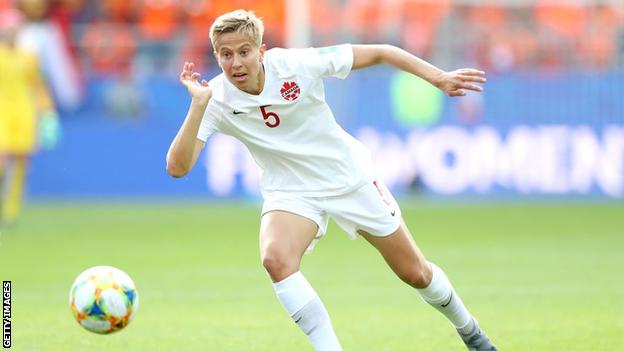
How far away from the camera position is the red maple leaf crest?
6.55 metres

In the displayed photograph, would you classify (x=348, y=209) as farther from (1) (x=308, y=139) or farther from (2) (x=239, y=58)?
(2) (x=239, y=58)

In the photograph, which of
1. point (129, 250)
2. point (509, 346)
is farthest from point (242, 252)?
point (509, 346)

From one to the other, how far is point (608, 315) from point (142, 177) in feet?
38.6

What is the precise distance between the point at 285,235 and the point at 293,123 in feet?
2.28

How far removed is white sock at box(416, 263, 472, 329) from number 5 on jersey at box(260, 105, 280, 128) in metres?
1.21

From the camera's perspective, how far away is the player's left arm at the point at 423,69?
643 centimetres

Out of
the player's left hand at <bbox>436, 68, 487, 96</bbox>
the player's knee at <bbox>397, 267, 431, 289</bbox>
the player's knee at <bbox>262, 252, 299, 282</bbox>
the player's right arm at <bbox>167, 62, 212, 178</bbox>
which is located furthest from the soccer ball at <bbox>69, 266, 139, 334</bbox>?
the player's left hand at <bbox>436, 68, 487, 96</bbox>

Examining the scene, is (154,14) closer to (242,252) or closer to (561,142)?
(561,142)

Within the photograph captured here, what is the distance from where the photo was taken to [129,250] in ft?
42.5

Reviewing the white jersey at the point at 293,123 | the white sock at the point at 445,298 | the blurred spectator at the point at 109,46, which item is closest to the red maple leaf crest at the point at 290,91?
the white jersey at the point at 293,123

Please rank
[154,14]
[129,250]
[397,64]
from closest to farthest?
[397,64] < [129,250] < [154,14]

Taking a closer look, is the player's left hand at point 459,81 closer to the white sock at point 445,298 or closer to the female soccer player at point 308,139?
the female soccer player at point 308,139

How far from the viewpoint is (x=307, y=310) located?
6.09 metres

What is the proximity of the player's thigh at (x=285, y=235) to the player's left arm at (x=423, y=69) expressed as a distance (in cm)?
93
